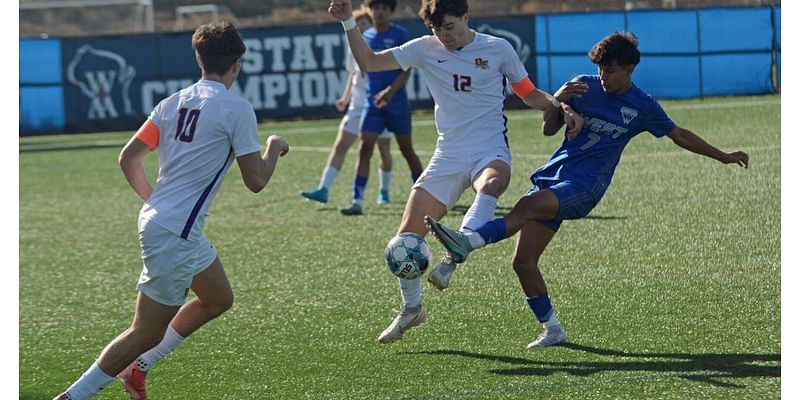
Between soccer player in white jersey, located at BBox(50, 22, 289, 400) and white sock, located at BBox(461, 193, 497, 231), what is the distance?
5.32 ft

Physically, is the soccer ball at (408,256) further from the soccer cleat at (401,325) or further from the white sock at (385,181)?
the white sock at (385,181)

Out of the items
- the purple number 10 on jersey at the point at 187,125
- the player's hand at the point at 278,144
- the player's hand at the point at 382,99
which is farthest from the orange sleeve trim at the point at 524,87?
the player's hand at the point at 382,99

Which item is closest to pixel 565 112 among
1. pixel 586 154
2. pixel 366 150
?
pixel 586 154

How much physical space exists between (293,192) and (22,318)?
259 inches

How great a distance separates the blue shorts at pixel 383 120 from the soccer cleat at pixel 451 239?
6473 mm

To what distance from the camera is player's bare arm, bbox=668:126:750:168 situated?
284 inches

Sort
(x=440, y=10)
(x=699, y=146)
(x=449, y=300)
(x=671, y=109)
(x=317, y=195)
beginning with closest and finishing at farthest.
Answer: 1. (x=699, y=146)
2. (x=440, y=10)
3. (x=449, y=300)
4. (x=317, y=195)
5. (x=671, y=109)

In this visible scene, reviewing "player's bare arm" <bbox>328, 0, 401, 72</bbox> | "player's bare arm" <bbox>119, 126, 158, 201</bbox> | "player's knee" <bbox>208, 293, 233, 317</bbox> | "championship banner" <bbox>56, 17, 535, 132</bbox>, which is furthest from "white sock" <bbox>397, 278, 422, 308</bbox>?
"championship banner" <bbox>56, 17, 535, 132</bbox>

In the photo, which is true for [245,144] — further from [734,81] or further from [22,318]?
[734,81]

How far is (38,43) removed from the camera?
1048 inches

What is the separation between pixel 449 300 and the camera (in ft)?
29.4

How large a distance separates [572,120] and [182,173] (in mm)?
2416

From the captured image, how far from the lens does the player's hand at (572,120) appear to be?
7.09 metres

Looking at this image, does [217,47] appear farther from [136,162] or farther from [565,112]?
[565,112]
